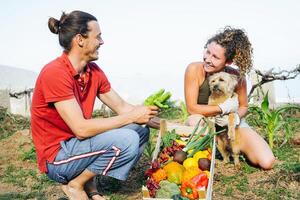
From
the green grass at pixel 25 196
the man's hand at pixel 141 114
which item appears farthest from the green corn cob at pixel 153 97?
the green grass at pixel 25 196

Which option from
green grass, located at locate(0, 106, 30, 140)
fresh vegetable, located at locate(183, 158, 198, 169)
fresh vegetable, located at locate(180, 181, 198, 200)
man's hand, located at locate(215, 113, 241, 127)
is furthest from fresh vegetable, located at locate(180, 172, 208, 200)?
green grass, located at locate(0, 106, 30, 140)

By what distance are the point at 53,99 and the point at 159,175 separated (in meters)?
1.03

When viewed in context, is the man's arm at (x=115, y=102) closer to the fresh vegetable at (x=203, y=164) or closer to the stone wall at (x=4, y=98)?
the fresh vegetable at (x=203, y=164)

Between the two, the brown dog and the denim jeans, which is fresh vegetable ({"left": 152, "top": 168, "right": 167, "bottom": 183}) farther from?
the brown dog

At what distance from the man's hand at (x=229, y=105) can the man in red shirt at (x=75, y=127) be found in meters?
1.28

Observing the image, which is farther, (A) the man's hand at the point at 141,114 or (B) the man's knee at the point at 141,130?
(B) the man's knee at the point at 141,130

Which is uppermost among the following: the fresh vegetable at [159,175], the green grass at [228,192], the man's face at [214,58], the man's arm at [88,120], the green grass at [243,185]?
the man's face at [214,58]

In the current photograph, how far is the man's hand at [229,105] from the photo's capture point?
185 inches

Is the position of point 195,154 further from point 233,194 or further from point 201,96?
point 201,96

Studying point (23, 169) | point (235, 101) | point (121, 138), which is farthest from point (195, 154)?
point (23, 169)

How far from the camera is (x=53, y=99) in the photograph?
3.34m

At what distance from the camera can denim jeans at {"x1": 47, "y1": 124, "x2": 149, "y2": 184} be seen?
11.4 ft

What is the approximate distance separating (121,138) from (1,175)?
2516mm

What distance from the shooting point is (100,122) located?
3.43 m
